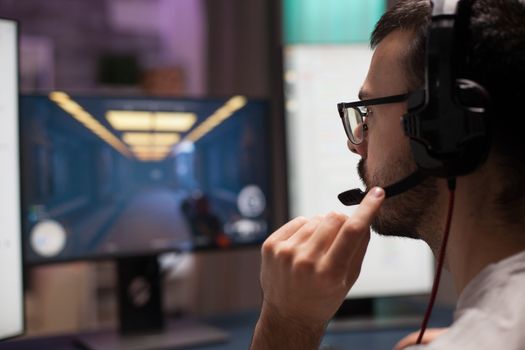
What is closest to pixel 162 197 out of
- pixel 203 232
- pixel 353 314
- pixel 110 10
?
pixel 203 232

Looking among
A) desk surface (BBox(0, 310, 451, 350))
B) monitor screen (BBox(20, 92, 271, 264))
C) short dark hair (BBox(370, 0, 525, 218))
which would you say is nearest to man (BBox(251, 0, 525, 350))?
short dark hair (BBox(370, 0, 525, 218))

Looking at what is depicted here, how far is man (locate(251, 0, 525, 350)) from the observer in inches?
27.1

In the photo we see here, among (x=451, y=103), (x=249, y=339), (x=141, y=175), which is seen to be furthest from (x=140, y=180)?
(x=451, y=103)

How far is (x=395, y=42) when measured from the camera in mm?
840

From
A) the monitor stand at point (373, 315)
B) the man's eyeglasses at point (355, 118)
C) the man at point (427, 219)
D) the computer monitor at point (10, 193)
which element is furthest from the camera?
the monitor stand at point (373, 315)

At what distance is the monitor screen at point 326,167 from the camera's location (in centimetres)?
164

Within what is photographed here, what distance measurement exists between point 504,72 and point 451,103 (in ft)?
0.22

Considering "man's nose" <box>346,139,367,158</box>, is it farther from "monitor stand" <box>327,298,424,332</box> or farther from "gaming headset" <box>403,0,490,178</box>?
"monitor stand" <box>327,298,424,332</box>

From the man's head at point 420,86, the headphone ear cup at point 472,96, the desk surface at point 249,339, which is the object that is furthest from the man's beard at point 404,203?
the desk surface at point 249,339

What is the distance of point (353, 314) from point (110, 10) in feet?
9.12

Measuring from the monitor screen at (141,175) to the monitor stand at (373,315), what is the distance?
271 mm

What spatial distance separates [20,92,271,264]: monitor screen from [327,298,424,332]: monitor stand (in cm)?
27

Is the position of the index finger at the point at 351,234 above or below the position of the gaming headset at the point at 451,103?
below

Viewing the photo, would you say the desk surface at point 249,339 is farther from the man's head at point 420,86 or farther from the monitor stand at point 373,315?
the man's head at point 420,86
